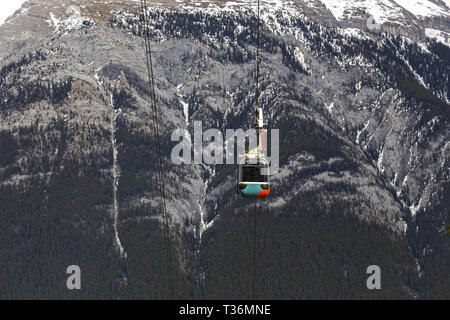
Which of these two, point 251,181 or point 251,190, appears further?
point 251,190

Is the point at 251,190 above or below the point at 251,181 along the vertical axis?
below
